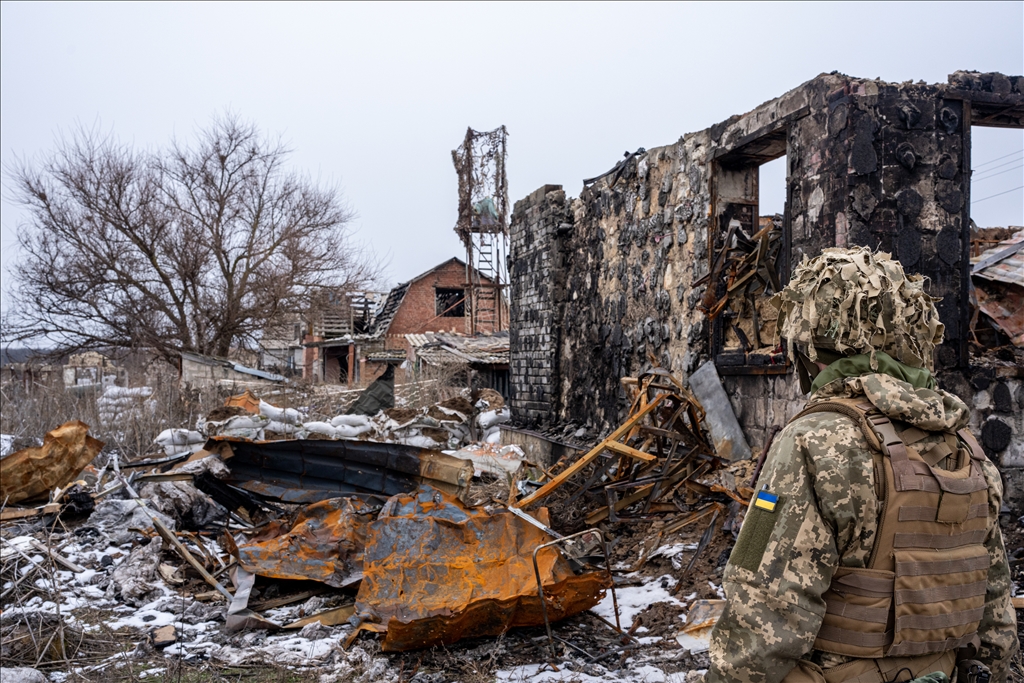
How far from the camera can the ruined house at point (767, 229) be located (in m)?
4.97

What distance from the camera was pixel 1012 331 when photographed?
5.25 metres

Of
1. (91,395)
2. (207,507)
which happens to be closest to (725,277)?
(207,507)

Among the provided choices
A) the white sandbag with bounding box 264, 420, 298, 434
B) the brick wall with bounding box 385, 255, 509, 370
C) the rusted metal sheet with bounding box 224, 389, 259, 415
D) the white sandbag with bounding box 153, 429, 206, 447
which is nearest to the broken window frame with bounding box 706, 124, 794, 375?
the white sandbag with bounding box 264, 420, 298, 434

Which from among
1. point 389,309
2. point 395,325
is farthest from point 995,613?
point 389,309

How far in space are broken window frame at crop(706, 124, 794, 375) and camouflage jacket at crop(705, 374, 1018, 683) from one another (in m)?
3.95

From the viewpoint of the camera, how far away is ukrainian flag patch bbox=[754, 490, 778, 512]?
1.78 metres

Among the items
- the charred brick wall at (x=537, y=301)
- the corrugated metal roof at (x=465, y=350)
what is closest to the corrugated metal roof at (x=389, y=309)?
the corrugated metal roof at (x=465, y=350)

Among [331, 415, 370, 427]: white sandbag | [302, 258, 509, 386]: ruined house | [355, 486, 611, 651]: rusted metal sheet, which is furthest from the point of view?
[302, 258, 509, 386]: ruined house

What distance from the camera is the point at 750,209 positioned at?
21.7 ft

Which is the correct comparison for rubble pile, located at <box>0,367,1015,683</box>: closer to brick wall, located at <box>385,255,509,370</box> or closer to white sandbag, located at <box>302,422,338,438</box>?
white sandbag, located at <box>302,422,338,438</box>

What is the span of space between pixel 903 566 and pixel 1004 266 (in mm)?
4889

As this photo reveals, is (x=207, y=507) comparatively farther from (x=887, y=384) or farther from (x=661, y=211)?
(x=887, y=384)

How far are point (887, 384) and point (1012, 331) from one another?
433 cm

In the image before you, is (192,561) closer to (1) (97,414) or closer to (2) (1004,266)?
(2) (1004,266)
